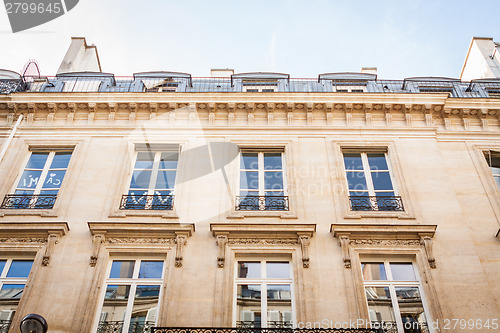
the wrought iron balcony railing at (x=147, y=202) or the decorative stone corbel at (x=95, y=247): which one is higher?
the wrought iron balcony railing at (x=147, y=202)

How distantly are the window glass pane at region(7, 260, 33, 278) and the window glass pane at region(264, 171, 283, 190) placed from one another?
5115mm

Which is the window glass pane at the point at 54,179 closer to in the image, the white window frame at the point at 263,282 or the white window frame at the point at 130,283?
the white window frame at the point at 130,283

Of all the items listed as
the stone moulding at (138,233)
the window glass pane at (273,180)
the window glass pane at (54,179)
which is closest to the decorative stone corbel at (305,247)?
the window glass pane at (273,180)

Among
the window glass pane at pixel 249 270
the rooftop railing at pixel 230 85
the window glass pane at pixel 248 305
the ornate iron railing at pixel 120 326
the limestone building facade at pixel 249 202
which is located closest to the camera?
the ornate iron railing at pixel 120 326

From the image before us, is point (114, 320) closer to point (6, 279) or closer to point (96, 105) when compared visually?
point (6, 279)

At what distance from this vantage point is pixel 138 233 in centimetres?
853

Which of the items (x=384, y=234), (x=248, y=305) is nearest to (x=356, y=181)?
(x=384, y=234)

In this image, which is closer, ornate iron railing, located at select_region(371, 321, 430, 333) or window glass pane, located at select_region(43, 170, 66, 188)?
ornate iron railing, located at select_region(371, 321, 430, 333)

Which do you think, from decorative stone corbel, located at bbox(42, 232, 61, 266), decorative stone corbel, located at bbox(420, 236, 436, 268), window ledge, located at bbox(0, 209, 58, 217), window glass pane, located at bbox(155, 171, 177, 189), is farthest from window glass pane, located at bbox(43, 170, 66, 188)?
decorative stone corbel, located at bbox(420, 236, 436, 268)

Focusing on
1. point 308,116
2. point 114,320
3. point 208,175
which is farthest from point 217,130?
point 114,320

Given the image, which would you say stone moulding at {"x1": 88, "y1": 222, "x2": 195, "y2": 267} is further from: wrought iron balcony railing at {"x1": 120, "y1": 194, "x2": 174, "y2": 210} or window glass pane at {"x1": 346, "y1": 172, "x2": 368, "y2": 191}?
window glass pane at {"x1": 346, "y1": 172, "x2": 368, "y2": 191}

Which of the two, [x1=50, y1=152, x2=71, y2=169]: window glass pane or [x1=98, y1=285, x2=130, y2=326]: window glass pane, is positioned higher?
[x1=50, y1=152, x2=71, y2=169]: window glass pane

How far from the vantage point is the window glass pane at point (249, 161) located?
1024cm

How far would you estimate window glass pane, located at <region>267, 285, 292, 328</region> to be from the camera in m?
7.53
